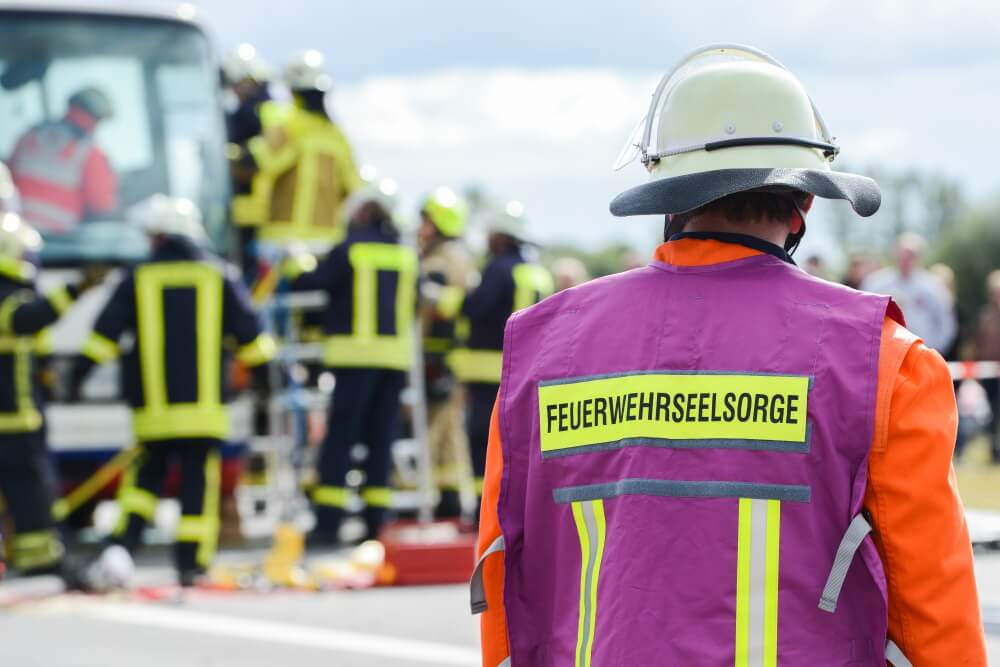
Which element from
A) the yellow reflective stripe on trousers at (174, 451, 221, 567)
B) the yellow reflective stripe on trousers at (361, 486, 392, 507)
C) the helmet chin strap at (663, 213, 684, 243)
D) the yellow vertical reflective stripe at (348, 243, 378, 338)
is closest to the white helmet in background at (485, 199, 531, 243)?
the yellow vertical reflective stripe at (348, 243, 378, 338)

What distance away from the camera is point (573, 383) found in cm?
252

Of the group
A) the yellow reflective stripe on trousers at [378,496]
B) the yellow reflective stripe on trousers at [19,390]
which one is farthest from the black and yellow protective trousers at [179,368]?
the yellow reflective stripe on trousers at [378,496]

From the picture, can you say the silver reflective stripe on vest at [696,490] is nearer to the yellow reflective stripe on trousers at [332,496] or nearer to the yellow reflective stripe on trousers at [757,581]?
the yellow reflective stripe on trousers at [757,581]

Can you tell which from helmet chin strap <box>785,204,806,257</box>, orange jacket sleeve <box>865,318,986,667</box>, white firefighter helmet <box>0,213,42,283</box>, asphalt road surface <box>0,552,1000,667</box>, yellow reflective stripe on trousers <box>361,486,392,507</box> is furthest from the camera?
yellow reflective stripe on trousers <box>361,486,392,507</box>

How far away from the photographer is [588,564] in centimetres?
248

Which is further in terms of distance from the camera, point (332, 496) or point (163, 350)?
point (332, 496)

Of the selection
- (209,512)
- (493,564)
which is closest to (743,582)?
(493,564)

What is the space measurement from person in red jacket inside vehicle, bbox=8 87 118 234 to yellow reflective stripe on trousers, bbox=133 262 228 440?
7.39 ft

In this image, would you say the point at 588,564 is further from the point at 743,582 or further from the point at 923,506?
the point at 923,506

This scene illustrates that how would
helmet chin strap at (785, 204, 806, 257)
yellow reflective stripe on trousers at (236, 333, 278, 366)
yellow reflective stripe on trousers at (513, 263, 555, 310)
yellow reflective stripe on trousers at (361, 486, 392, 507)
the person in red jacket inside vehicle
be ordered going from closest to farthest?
helmet chin strap at (785, 204, 806, 257) → yellow reflective stripe on trousers at (236, 333, 278, 366) → yellow reflective stripe on trousers at (361, 486, 392, 507) → yellow reflective stripe on trousers at (513, 263, 555, 310) → the person in red jacket inside vehicle

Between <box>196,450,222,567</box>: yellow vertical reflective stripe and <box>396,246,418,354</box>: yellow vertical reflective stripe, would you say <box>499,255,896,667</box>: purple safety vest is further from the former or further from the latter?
<box>396,246,418,354</box>: yellow vertical reflective stripe

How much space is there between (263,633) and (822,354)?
4995 millimetres

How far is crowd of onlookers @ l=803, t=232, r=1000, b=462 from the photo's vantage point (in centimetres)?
1342

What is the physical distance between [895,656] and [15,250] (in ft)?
21.3
